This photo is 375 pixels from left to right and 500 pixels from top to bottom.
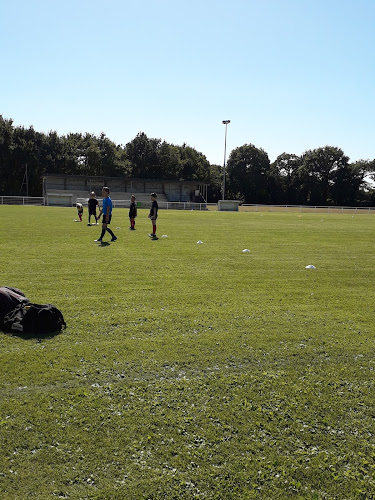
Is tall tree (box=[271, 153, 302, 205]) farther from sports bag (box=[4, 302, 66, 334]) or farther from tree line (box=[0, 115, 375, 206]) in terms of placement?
sports bag (box=[4, 302, 66, 334])

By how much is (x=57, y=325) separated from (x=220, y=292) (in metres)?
3.48

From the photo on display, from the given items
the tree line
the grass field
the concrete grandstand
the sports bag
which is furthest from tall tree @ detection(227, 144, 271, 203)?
the sports bag

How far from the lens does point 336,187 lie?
290 ft

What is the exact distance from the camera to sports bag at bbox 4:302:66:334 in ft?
18.3

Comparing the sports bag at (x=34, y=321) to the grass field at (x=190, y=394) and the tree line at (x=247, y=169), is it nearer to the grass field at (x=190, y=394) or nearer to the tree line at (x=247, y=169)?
the grass field at (x=190, y=394)

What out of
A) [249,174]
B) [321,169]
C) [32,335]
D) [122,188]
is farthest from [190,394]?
[321,169]

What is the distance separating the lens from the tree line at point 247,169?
81250mm

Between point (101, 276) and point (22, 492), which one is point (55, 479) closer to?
point (22, 492)

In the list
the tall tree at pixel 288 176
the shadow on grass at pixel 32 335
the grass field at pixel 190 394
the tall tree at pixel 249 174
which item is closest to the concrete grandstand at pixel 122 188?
the tall tree at pixel 249 174

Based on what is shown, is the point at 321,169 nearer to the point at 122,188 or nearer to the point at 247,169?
the point at 247,169

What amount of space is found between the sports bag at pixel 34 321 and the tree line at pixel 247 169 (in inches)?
3009

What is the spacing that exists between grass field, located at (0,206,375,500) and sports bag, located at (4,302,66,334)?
250 millimetres

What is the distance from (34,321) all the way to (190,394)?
2623 millimetres

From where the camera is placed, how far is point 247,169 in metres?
90.8
